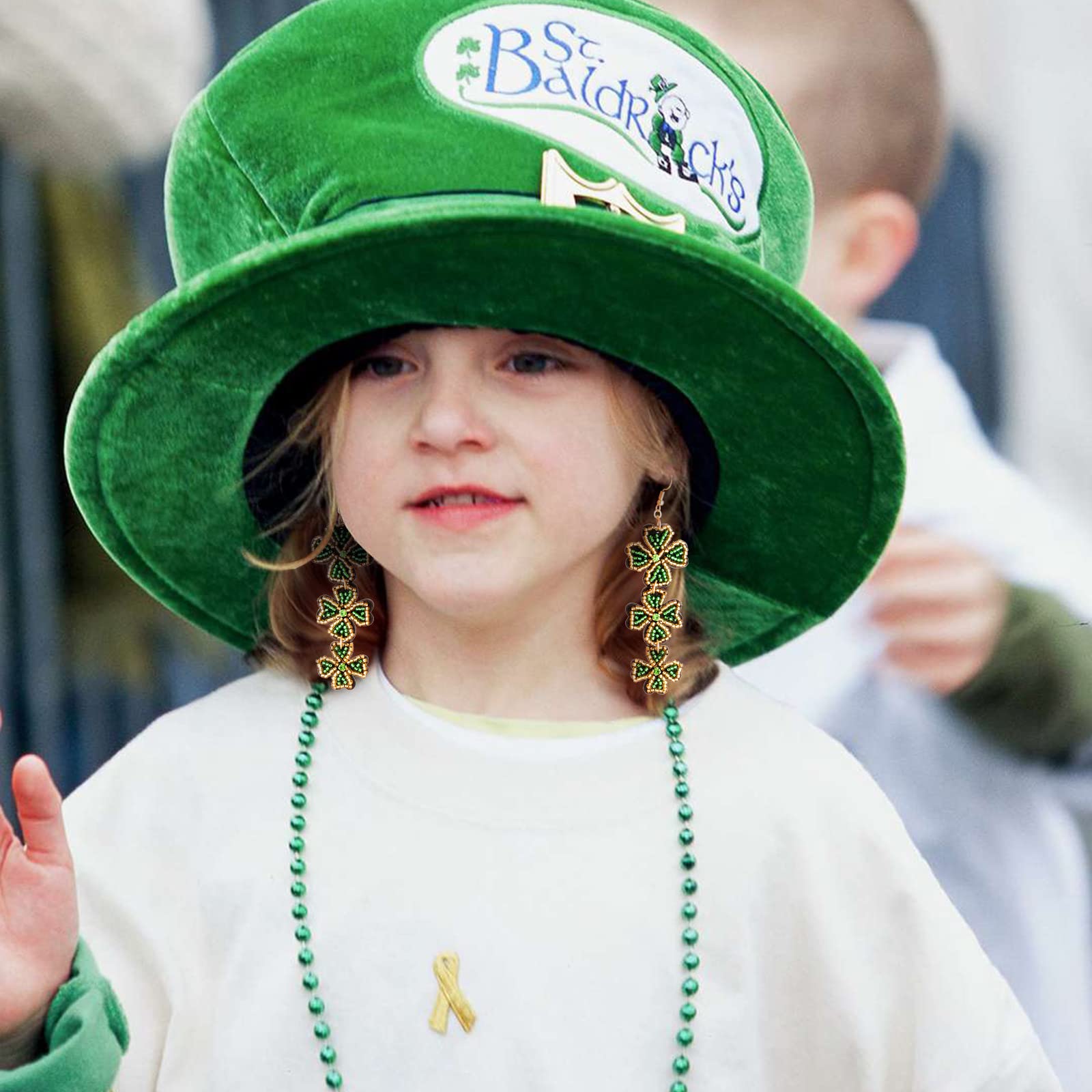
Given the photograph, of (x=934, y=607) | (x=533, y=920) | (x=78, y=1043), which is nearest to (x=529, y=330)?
(x=533, y=920)

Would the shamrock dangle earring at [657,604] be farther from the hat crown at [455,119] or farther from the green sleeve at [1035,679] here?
the green sleeve at [1035,679]

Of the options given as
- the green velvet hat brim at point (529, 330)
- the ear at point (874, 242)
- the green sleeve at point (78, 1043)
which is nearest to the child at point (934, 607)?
the ear at point (874, 242)

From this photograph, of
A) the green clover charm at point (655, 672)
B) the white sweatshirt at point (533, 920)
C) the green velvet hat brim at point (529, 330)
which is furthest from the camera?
the green clover charm at point (655, 672)

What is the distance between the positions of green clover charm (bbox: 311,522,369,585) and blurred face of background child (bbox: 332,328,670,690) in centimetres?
12

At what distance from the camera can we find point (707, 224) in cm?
130

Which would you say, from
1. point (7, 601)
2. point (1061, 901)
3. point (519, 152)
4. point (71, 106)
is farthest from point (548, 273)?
point (7, 601)

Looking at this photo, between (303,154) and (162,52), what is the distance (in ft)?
4.20

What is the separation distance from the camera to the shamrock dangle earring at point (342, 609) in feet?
4.81

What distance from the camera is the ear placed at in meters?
2.14

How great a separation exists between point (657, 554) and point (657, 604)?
0.13 ft

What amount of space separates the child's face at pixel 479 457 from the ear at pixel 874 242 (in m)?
0.85

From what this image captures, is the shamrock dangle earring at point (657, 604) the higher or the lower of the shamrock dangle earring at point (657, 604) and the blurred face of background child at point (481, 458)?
the lower

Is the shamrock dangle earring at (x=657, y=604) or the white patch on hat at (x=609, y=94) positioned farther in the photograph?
the shamrock dangle earring at (x=657, y=604)

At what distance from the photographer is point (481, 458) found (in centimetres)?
131
